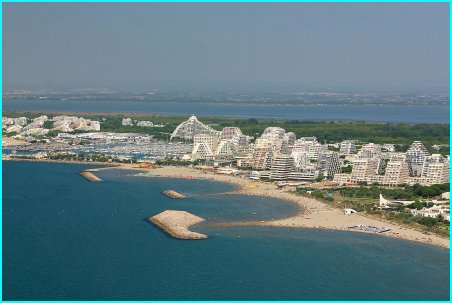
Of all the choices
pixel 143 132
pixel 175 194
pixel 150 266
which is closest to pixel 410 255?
pixel 150 266

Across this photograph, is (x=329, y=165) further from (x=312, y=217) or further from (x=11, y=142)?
(x=11, y=142)

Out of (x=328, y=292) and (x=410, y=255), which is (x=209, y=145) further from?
(x=328, y=292)

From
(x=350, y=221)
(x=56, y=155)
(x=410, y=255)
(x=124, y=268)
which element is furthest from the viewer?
(x=56, y=155)

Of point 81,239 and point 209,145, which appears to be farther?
point 209,145

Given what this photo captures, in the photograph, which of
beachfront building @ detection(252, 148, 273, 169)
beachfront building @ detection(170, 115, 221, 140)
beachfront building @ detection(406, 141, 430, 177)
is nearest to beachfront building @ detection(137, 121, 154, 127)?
beachfront building @ detection(170, 115, 221, 140)

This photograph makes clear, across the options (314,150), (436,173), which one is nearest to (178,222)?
(436,173)


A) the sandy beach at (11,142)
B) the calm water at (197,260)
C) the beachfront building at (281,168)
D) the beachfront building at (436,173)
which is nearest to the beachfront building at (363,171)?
the beachfront building at (436,173)

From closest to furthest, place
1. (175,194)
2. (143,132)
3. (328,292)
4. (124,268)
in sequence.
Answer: (328,292) → (124,268) → (175,194) → (143,132)
